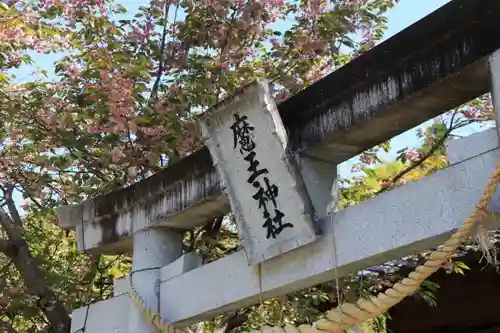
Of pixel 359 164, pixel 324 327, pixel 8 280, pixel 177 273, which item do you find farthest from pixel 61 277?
pixel 324 327

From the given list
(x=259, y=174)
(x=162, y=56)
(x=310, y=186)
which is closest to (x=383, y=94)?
(x=310, y=186)

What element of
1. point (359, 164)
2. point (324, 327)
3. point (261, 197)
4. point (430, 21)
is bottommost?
point (324, 327)

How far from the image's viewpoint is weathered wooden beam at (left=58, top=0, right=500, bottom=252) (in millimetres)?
2453

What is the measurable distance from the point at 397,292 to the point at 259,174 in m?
1.04

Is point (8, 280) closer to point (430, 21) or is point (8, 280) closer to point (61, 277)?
point (61, 277)

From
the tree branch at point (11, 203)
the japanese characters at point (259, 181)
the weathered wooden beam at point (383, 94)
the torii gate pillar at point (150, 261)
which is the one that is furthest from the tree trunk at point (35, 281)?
the japanese characters at point (259, 181)

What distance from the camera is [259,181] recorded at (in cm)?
315

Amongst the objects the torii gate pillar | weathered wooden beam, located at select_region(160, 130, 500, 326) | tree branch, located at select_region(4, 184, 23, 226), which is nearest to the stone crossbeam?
weathered wooden beam, located at select_region(160, 130, 500, 326)

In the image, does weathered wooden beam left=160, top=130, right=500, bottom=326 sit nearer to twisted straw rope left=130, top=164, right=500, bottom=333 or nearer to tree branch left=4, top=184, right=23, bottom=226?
twisted straw rope left=130, top=164, right=500, bottom=333

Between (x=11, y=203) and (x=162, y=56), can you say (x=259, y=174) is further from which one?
(x=11, y=203)

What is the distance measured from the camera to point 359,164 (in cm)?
589

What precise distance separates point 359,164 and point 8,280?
365 centimetres

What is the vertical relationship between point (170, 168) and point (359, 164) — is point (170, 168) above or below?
below

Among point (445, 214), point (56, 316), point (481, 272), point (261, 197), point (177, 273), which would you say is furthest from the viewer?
point (481, 272)
